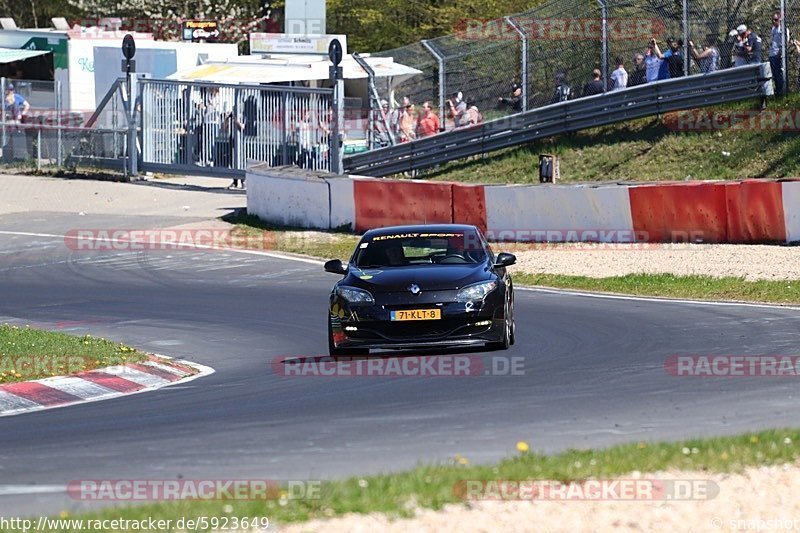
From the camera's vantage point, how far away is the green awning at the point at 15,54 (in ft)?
144

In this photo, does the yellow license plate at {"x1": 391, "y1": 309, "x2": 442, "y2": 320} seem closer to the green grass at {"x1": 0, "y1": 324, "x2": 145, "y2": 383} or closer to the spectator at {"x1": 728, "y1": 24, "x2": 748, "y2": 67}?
the green grass at {"x1": 0, "y1": 324, "x2": 145, "y2": 383}

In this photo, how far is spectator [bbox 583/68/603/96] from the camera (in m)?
30.7

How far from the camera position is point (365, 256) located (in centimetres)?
1459

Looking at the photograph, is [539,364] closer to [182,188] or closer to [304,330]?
[304,330]

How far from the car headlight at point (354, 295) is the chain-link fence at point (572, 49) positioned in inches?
645

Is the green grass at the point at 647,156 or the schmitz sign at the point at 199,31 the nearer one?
the green grass at the point at 647,156

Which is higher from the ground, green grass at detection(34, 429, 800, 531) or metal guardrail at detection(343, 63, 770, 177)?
metal guardrail at detection(343, 63, 770, 177)

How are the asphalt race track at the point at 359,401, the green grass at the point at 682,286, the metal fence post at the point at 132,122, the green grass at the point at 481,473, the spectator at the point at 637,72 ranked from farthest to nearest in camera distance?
1. the metal fence post at the point at 132,122
2. the spectator at the point at 637,72
3. the green grass at the point at 682,286
4. the asphalt race track at the point at 359,401
5. the green grass at the point at 481,473

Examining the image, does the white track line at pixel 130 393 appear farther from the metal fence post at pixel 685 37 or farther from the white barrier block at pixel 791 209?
the metal fence post at pixel 685 37

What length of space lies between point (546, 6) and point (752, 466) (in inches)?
940

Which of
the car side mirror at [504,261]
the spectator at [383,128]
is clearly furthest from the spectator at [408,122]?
the car side mirror at [504,261]

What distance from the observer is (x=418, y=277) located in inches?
537

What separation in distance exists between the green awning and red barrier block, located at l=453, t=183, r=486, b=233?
73.0 feet

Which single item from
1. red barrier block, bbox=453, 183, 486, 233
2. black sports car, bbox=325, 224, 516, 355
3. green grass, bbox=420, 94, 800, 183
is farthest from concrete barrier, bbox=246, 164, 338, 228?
black sports car, bbox=325, 224, 516, 355
